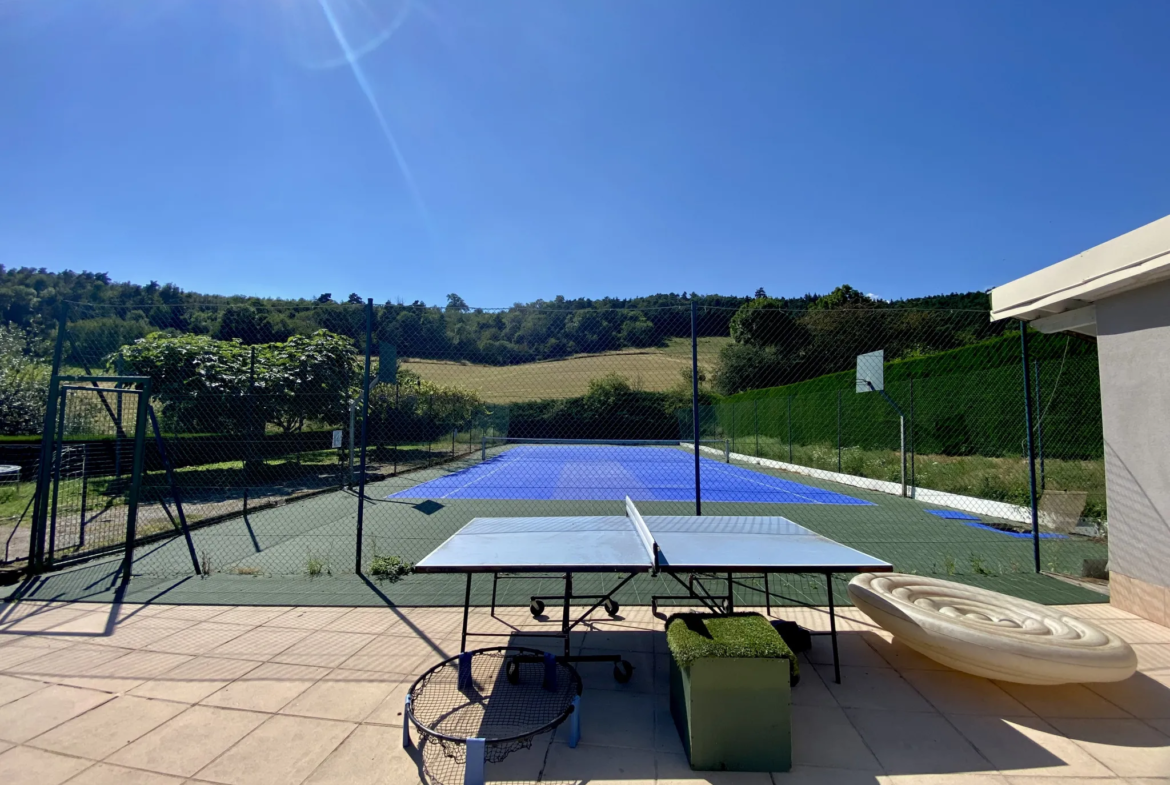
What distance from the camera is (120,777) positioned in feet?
6.90

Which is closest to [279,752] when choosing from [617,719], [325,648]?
[325,648]

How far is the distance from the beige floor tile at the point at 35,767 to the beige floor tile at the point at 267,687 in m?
0.54

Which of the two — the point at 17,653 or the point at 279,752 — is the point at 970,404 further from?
the point at 17,653

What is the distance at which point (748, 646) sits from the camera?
2.12 metres

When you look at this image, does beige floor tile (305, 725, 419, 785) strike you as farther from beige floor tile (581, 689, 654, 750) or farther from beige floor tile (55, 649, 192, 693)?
beige floor tile (55, 649, 192, 693)

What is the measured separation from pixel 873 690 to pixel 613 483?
11.3 meters

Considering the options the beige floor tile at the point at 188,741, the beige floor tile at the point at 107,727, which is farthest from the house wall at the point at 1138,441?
the beige floor tile at the point at 107,727

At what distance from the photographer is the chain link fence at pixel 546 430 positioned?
18.3 ft

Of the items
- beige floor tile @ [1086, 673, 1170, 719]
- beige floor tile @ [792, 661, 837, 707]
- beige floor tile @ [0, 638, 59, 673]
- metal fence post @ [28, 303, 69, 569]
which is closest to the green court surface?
metal fence post @ [28, 303, 69, 569]

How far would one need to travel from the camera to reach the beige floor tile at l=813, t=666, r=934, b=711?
105 inches

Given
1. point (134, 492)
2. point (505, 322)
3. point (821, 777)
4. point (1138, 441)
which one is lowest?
point (821, 777)

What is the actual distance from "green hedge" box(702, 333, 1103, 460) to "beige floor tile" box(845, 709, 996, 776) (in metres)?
5.38

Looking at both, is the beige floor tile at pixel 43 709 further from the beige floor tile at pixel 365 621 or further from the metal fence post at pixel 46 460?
the metal fence post at pixel 46 460

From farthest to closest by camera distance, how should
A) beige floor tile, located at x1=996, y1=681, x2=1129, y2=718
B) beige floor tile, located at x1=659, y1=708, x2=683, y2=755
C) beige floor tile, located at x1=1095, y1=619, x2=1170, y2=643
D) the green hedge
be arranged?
the green hedge, beige floor tile, located at x1=1095, y1=619, x2=1170, y2=643, beige floor tile, located at x1=996, y1=681, x2=1129, y2=718, beige floor tile, located at x1=659, y1=708, x2=683, y2=755
